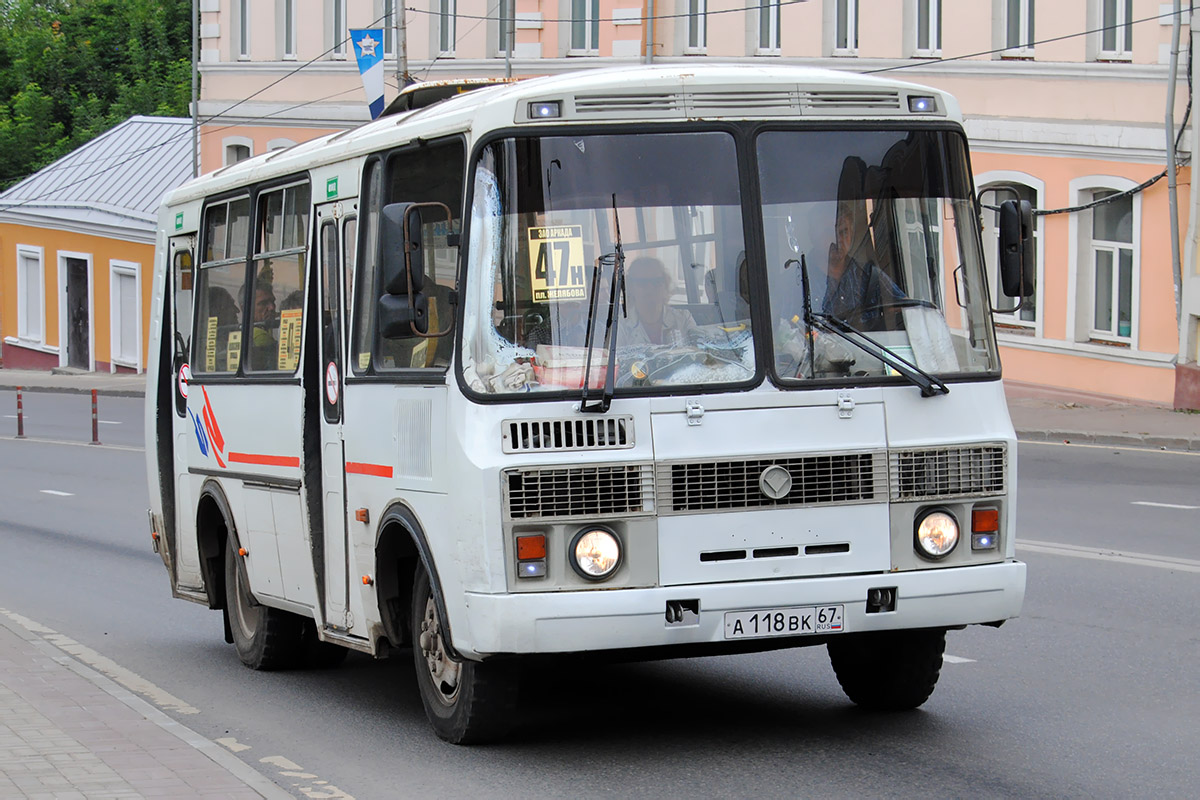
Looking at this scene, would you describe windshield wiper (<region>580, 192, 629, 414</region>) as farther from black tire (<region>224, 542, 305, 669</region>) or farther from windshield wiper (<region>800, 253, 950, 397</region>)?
black tire (<region>224, 542, 305, 669</region>)

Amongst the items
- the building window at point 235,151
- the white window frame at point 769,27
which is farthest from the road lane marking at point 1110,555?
the building window at point 235,151

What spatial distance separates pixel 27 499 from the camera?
69.3ft

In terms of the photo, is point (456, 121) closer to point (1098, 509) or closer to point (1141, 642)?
point (1141, 642)

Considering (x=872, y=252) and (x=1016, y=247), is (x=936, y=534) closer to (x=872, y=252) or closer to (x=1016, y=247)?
(x=872, y=252)

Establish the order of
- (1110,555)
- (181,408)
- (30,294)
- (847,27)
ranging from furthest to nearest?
(30,294) → (847,27) → (1110,555) → (181,408)

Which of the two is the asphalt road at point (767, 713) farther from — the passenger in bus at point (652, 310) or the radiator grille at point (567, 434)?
the passenger in bus at point (652, 310)

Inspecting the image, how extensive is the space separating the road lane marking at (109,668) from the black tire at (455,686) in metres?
1.80

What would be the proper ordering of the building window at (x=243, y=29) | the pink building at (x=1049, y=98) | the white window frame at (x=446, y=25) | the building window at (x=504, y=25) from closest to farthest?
the pink building at (x=1049, y=98) → the building window at (x=504, y=25) → the white window frame at (x=446, y=25) → the building window at (x=243, y=29)

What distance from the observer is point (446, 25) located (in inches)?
1544

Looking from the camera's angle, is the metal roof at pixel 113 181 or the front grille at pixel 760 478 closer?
Result: the front grille at pixel 760 478

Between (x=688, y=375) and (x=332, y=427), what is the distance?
2218 millimetres

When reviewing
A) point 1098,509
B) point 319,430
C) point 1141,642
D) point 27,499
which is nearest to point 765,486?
point 319,430

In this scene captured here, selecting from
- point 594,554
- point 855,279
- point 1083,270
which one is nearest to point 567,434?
point 594,554

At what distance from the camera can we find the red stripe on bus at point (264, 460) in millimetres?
9154
